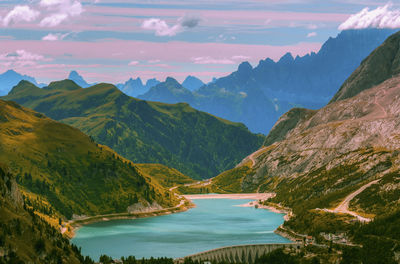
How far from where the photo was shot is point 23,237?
164 meters

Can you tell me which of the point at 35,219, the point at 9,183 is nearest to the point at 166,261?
the point at 35,219

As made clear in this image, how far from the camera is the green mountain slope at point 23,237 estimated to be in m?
152

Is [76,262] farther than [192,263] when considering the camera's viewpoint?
No

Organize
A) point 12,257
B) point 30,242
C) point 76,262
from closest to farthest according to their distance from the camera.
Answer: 1. point 12,257
2. point 30,242
3. point 76,262

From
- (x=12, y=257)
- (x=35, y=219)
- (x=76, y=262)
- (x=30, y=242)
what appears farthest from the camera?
(x=35, y=219)

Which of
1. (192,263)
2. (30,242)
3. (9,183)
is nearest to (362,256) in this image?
(192,263)

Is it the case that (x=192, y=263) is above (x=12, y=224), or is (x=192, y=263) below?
below

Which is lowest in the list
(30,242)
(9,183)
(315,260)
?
(315,260)

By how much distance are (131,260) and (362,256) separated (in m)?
85.4

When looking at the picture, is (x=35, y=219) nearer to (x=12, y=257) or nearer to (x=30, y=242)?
(x=30, y=242)

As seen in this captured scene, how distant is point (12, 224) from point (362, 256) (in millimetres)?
122966

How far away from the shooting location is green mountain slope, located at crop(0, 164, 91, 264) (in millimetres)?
152250

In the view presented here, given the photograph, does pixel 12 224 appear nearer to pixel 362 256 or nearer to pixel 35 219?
pixel 35 219

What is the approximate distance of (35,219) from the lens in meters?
189
